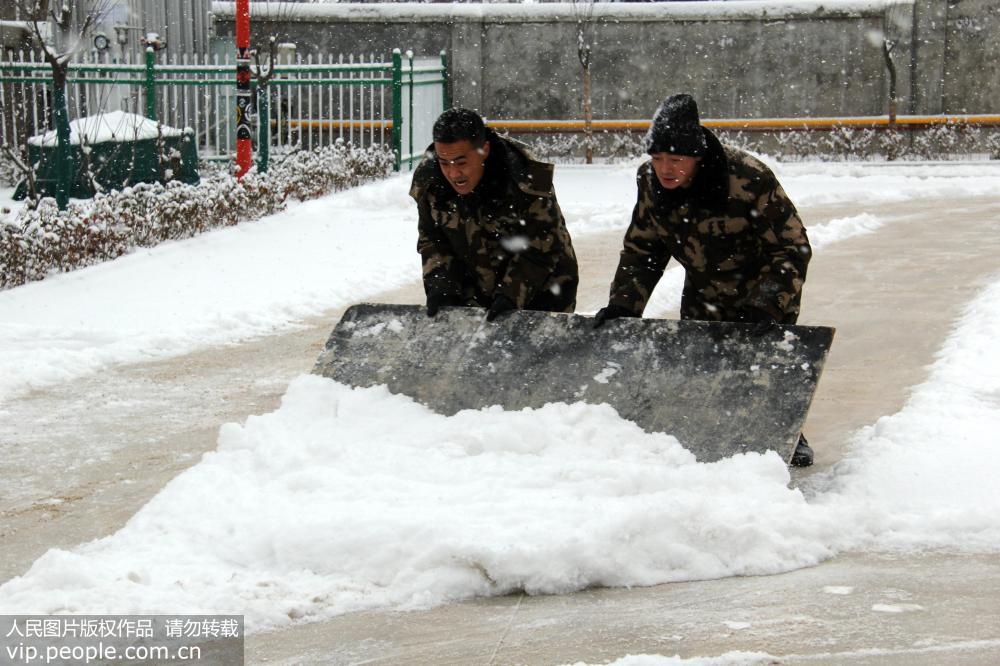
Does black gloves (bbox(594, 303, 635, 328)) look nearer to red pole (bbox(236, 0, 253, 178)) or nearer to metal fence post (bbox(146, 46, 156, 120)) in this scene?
red pole (bbox(236, 0, 253, 178))

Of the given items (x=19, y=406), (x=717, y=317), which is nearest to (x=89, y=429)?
(x=19, y=406)

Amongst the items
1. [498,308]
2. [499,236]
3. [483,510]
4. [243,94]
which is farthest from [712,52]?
[483,510]

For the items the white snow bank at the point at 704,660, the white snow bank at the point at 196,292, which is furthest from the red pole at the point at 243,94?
the white snow bank at the point at 704,660

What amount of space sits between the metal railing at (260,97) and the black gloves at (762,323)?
11.5m

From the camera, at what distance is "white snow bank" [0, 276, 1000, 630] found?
12.8 feet

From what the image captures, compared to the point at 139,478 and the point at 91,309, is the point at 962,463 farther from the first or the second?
the point at 91,309

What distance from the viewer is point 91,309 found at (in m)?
8.69

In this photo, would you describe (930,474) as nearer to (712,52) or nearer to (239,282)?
(239,282)

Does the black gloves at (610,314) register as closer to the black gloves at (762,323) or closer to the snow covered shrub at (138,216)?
the black gloves at (762,323)

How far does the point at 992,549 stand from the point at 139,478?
3.13m

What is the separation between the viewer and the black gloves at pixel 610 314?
17.5ft

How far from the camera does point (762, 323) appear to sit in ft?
16.4

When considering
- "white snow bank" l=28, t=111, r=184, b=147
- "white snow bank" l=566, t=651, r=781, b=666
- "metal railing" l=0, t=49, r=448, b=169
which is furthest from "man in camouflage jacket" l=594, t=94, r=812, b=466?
"metal railing" l=0, t=49, r=448, b=169

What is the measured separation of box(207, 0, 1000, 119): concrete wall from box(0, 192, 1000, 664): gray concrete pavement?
11.6 meters
